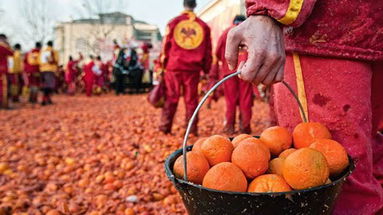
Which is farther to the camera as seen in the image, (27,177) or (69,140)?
(69,140)

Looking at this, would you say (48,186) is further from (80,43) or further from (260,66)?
(80,43)

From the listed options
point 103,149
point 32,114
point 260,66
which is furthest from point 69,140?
point 260,66

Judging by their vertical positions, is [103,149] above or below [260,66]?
below

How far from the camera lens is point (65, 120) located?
694 centimetres

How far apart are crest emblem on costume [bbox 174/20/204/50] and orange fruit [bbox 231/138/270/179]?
13.4ft

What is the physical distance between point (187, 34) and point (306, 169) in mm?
4297

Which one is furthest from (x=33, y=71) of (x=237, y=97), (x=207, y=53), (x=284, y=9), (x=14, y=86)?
(x=284, y=9)

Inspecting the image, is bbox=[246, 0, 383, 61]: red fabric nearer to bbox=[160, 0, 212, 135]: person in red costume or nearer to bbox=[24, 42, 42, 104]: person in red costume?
bbox=[160, 0, 212, 135]: person in red costume

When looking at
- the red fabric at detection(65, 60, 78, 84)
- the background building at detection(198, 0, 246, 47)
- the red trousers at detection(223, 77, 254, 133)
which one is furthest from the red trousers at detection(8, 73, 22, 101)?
the red trousers at detection(223, 77, 254, 133)

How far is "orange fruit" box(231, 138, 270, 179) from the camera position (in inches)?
43.9

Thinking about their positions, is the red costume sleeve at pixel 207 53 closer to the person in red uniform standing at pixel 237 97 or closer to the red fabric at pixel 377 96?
the person in red uniform standing at pixel 237 97

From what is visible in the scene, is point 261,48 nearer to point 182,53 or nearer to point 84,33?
point 182,53

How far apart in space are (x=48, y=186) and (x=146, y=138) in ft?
7.17

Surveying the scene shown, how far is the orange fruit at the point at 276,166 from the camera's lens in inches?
45.4
